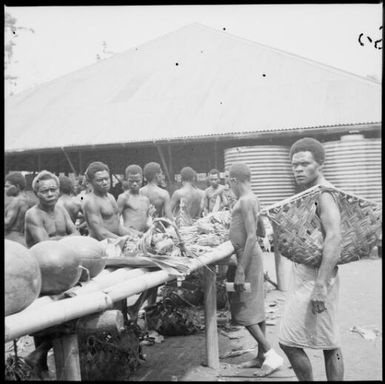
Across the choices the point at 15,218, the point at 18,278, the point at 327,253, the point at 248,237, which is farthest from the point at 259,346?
the point at 15,218

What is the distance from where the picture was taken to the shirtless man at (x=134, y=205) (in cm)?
522

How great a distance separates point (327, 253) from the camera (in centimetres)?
270

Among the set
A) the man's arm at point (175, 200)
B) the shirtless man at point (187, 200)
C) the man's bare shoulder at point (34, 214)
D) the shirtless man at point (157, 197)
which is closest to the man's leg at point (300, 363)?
the man's bare shoulder at point (34, 214)

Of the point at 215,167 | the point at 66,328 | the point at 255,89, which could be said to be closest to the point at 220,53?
the point at 255,89

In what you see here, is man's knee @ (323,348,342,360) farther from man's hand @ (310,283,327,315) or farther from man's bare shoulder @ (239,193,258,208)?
man's bare shoulder @ (239,193,258,208)

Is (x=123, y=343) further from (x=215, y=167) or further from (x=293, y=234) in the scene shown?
(x=215, y=167)

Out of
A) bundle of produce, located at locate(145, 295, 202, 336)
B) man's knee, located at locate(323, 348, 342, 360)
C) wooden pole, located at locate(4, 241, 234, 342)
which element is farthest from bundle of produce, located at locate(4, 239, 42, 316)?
bundle of produce, located at locate(145, 295, 202, 336)

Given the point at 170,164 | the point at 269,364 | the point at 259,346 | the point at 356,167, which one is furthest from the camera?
the point at 170,164

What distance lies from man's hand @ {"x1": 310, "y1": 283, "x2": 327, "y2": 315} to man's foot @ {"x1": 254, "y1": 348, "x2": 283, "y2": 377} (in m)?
1.12

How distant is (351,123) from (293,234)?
450 centimetres

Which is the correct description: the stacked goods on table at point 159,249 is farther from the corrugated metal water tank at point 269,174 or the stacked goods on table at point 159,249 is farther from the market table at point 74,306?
the corrugated metal water tank at point 269,174

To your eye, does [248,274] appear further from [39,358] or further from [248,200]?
[39,358]

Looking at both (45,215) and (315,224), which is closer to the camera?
(315,224)

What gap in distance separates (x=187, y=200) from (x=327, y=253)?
368 centimetres
